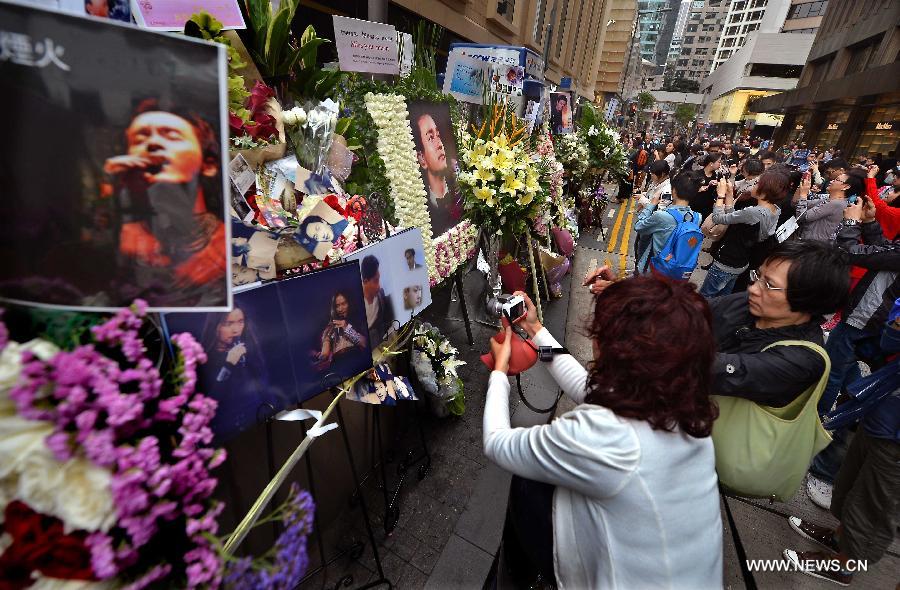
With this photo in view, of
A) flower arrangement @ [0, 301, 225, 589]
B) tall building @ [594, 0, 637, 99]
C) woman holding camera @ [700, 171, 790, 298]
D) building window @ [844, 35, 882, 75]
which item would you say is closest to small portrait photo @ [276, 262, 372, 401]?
flower arrangement @ [0, 301, 225, 589]

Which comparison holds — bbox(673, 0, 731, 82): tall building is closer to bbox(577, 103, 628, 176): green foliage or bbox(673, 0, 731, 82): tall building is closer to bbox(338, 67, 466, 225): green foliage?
bbox(577, 103, 628, 176): green foliage

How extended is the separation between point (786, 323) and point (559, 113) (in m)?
7.15

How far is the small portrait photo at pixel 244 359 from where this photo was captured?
1.30 meters

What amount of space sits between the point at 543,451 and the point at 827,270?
1.59m

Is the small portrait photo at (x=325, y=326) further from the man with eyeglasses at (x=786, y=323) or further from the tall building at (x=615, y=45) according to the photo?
the tall building at (x=615, y=45)

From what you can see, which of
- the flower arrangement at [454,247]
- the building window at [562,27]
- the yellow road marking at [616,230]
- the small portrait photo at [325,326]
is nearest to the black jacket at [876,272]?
the flower arrangement at [454,247]

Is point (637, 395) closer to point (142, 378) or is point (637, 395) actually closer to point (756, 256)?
point (142, 378)

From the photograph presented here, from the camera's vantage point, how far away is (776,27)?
168 ft

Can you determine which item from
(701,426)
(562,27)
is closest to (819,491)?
(701,426)

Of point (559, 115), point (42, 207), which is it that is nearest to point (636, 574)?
point (42, 207)

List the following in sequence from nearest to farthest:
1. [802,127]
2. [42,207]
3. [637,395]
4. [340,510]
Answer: [42,207] < [637,395] < [340,510] < [802,127]

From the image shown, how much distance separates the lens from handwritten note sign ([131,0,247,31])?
5.29 ft

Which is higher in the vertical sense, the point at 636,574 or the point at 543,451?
the point at 543,451

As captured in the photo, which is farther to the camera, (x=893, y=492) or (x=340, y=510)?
(x=340, y=510)
